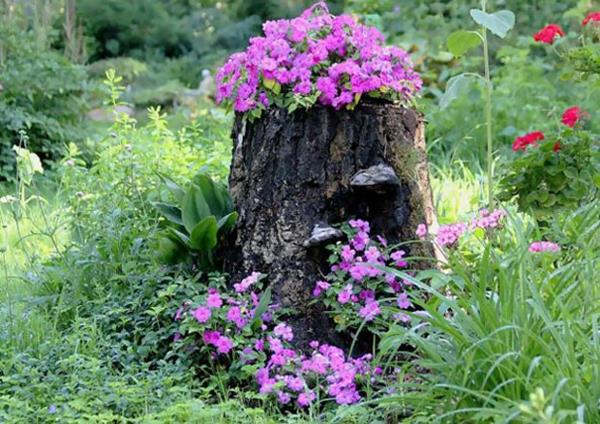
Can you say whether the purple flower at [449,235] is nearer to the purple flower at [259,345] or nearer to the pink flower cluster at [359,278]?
the pink flower cluster at [359,278]

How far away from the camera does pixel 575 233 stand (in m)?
3.48

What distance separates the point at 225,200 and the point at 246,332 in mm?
763

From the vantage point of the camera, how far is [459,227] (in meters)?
3.53

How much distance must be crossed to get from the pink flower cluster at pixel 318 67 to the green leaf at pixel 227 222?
0.44 meters

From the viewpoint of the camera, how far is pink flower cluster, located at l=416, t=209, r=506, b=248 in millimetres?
3514

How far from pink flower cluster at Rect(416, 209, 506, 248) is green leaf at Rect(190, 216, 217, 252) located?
82cm

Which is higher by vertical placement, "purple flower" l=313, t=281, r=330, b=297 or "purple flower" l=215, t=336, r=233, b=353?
"purple flower" l=313, t=281, r=330, b=297

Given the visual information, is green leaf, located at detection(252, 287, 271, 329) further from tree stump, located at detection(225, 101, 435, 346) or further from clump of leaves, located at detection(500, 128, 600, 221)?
clump of leaves, located at detection(500, 128, 600, 221)

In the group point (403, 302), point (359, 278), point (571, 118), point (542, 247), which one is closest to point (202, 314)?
point (359, 278)

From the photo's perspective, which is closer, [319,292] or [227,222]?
[319,292]

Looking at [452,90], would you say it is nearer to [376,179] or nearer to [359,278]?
[376,179]

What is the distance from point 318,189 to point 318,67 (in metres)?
0.49

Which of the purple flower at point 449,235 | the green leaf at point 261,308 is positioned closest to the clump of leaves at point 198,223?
the green leaf at point 261,308

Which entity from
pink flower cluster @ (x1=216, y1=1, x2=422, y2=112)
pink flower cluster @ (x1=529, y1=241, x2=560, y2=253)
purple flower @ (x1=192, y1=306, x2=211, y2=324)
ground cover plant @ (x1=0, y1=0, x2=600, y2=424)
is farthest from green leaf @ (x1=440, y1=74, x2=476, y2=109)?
purple flower @ (x1=192, y1=306, x2=211, y2=324)
